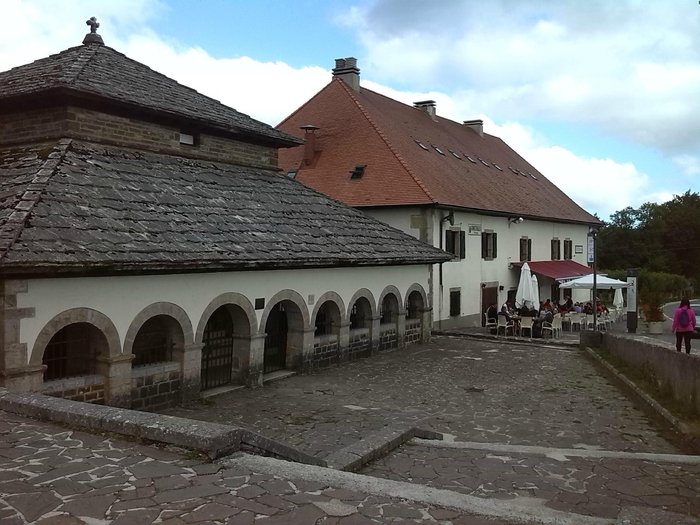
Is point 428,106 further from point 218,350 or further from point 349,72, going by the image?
point 218,350

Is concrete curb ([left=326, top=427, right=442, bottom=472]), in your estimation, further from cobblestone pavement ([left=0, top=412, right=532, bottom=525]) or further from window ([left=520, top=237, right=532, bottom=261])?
window ([left=520, top=237, right=532, bottom=261])

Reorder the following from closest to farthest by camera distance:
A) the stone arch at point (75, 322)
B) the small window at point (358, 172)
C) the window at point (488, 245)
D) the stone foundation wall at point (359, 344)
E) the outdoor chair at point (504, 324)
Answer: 1. the stone arch at point (75, 322)
2. the stone foundation wall at point (359, 344)
3. the outdoor chair at point (504, 324)
4. the small window at point (358, 172)
5. the window at point (488, 245)

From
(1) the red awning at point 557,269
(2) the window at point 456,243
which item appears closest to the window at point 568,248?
(1) the red awning at point 557,269

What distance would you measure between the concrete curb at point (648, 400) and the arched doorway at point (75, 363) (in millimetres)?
8857

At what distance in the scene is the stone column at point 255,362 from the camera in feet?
42.3

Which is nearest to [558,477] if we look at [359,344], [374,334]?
[359,344]

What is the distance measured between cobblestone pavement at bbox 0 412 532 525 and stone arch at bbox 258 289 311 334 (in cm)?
716

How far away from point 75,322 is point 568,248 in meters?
31.3

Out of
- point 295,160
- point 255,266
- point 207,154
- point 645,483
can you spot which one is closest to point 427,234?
point 295,160

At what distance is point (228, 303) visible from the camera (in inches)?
483

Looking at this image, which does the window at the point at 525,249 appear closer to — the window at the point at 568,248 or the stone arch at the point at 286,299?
the window at the point at 568,248

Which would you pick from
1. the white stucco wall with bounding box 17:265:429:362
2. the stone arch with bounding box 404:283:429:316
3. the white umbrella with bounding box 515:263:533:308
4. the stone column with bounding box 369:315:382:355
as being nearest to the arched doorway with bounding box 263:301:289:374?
the white stucco wall with bounding box 17:265:429:362

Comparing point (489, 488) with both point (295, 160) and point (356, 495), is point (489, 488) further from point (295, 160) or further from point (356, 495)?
point (295, 160)

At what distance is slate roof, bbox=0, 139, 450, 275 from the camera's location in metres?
9.41
